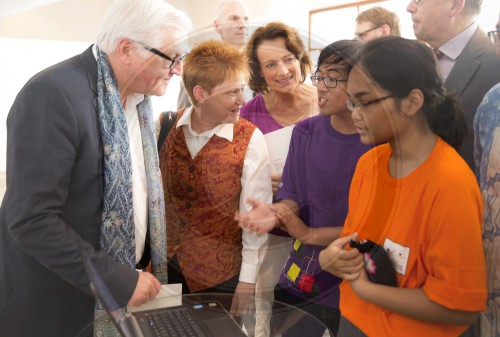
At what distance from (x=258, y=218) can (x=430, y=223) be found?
295mm

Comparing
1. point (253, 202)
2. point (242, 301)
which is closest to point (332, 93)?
point (253, 202)

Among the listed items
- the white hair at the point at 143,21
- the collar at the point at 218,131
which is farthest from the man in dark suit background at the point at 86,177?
the collar at the point at 218,131

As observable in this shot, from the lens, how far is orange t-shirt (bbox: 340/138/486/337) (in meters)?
0.74

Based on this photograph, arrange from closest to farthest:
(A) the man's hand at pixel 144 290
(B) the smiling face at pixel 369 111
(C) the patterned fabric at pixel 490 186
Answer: (B) the smiling face at pixel 369 111, (C) the patterned fabric at pixel 490 186, (A) the man's hand at pixel 144 290

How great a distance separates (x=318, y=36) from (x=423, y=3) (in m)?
0.33

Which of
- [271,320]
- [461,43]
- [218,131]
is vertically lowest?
[271,320]

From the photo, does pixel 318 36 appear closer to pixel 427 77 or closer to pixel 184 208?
pixel 427 77

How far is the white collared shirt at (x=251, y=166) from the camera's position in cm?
79

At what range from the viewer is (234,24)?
85 cm

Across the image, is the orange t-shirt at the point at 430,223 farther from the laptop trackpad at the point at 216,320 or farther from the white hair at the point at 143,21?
the white hair at the point at 143,21

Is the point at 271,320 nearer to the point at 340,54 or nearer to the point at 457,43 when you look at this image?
the point at 340,54

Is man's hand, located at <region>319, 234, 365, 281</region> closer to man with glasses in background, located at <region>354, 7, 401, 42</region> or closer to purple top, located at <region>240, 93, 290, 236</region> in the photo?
purple top, located at <region>240, 93, 290, 236</region>

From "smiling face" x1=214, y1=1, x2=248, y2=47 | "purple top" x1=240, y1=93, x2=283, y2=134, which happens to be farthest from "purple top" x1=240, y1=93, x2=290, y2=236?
"smiling face" x1=214, y1=1, x2=248, y2=47

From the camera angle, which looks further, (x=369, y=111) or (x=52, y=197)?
(x=52, y=197)
